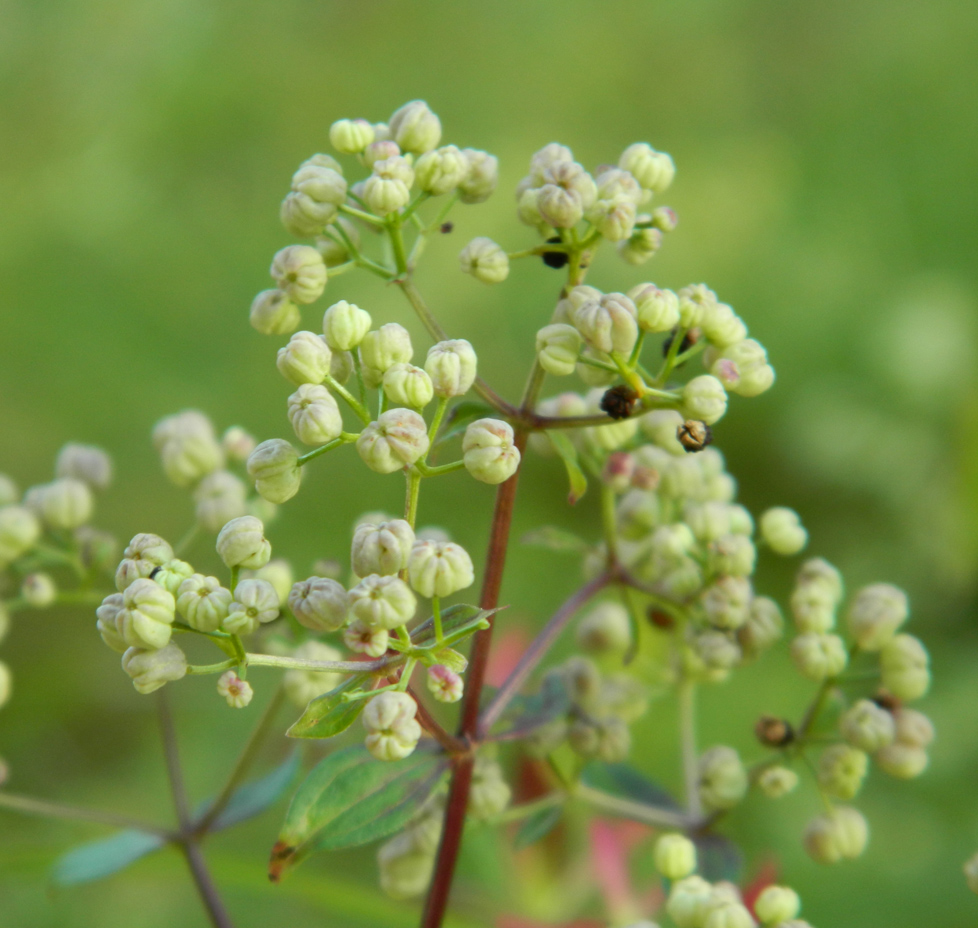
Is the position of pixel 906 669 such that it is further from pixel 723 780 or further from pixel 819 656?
pixel 723 780

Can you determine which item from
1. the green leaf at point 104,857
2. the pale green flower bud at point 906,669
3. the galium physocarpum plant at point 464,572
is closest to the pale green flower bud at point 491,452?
the galium physocarpum plant at point 464,572

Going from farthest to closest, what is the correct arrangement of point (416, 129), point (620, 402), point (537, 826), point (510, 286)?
point (510, 286) < point (537, 826) < point (416, 129) < point (620, 402)

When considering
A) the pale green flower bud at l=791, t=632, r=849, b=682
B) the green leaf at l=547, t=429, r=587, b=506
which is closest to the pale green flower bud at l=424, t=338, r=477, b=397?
the green leaf at l=547, t=429, r=587, b=506

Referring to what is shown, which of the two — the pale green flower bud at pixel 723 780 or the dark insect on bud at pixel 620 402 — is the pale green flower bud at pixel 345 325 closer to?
the dark insect on bud at pixel 620 402

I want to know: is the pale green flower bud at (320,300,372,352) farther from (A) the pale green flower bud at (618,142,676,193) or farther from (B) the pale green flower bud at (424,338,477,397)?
(A) the pale green flower bud at (618,142,676,193)

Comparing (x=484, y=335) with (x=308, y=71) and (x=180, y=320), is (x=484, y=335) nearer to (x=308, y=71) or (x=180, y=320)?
(x=180, y=320)

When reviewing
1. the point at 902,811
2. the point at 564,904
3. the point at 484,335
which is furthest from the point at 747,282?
the point at 564,904

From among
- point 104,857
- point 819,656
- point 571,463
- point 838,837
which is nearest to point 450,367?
point 571,463

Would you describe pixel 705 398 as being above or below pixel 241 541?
above
